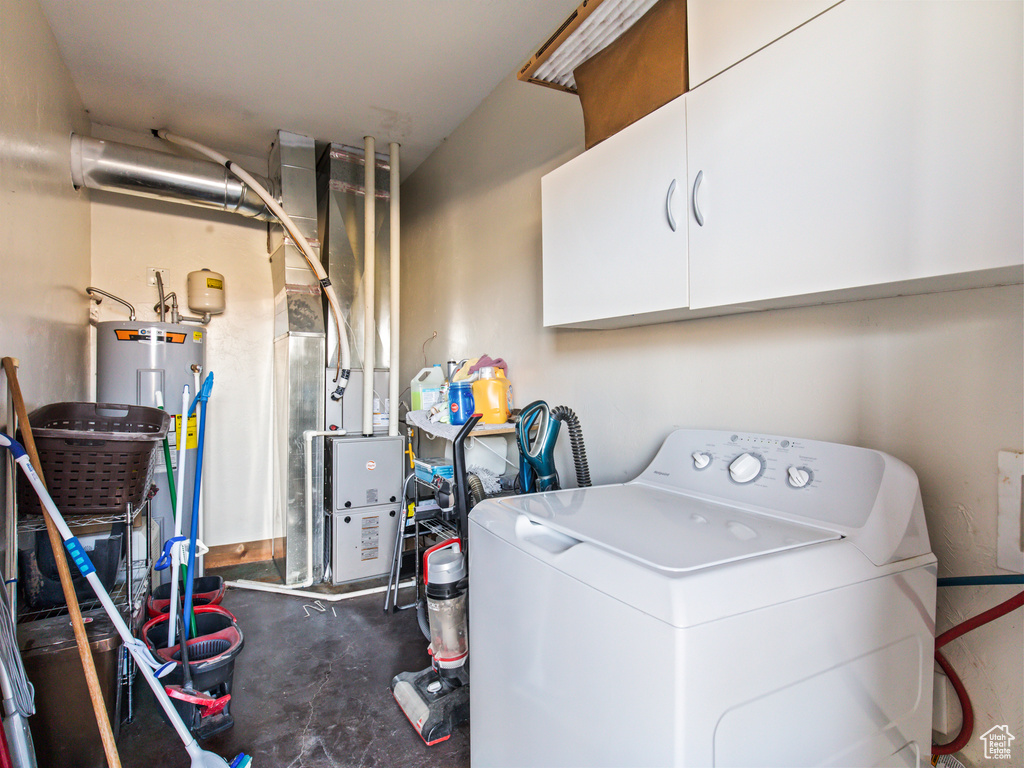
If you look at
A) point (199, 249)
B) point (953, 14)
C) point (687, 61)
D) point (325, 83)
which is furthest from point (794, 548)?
point (199, 249)

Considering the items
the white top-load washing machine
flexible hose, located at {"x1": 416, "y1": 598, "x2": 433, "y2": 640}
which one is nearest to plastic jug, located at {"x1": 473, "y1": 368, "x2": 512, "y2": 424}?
flexible hose, located at {"x1": 416, "y1": 598, "x2": 433, "y2": 640}

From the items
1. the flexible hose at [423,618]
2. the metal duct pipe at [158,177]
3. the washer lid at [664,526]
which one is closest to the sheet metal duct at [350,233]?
the metal duct pipe at [158,177]

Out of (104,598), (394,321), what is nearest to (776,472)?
(104,598)

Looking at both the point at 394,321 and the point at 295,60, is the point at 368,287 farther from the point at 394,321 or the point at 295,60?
the point at 295,60

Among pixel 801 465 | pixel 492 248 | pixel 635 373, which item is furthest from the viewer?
pixel 492 248

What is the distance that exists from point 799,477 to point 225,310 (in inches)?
140

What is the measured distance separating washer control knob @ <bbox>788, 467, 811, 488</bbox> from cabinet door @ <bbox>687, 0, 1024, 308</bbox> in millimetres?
379

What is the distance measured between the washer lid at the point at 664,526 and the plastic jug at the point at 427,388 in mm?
1410

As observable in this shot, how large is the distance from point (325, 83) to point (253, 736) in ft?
9.51

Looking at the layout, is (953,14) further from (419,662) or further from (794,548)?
(419,662)

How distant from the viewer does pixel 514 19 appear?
2.11m

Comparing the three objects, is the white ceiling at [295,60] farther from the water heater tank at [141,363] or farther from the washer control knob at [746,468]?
the washer control knob at [746,468]

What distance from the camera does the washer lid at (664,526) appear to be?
0.82 metres

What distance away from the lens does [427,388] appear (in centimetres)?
273
